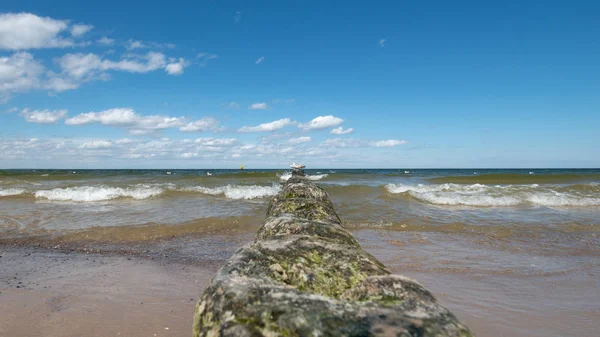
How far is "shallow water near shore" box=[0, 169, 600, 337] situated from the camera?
4.41 m

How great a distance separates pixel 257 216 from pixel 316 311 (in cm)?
969

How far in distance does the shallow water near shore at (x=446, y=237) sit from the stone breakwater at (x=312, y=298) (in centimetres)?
249

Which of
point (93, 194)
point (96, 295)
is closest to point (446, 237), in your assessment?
point (96, 295)

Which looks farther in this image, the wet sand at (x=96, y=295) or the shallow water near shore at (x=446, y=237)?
the shallow water near shore at (x=446, y=237)

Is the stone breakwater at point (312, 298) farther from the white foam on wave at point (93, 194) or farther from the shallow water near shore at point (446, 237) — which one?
the white foam on wave at point (93, 194)

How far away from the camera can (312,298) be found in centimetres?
153

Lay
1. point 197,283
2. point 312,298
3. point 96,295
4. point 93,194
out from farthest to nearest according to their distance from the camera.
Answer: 1. point 93,194
2. point 197,283
3. point 96,295
4. point 312,298

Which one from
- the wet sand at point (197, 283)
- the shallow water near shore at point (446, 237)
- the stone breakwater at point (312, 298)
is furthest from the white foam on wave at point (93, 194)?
the stone breakwater at point (312, 298)

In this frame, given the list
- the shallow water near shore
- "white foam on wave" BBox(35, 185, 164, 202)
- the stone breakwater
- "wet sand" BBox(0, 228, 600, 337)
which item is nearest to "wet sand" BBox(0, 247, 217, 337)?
"wet sand" BBox(0, 228, 600, 337)

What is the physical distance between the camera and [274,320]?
1.39m

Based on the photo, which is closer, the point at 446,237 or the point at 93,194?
the point at 446,237

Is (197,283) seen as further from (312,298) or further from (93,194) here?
(93,194)

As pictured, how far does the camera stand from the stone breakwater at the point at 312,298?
1353 mm

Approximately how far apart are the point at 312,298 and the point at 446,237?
7.86 m
